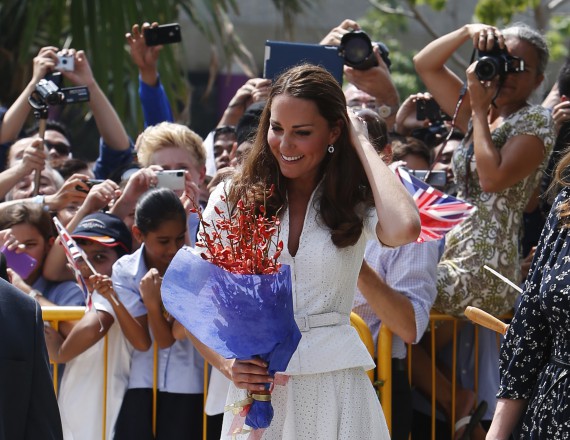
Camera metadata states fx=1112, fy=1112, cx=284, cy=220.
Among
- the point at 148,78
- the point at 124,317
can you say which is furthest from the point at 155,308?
the point at 148,78

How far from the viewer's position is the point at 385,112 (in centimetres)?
634

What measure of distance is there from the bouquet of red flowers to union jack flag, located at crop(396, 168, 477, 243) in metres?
1.52

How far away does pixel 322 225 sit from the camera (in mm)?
3818

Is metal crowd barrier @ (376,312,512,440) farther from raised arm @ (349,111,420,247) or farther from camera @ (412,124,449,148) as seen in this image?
camera @ (412,124,449,148)

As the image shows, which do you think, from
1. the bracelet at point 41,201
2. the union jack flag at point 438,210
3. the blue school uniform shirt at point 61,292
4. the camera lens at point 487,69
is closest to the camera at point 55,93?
the bracelet at point 41,201

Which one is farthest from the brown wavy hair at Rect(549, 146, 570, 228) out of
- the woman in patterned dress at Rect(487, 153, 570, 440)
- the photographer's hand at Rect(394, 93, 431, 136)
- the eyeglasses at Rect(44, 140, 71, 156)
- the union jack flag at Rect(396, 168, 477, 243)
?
the eyeglasses at Rect(44, 140, 71, 156)


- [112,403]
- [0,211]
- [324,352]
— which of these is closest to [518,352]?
[324,352]

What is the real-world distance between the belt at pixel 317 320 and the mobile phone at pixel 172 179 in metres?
2.13

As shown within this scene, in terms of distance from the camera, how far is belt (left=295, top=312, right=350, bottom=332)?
147 inches

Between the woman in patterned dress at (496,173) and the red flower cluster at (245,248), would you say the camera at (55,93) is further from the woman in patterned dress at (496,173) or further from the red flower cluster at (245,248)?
the red flower cluster at (245,248)

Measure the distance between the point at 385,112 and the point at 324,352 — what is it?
2.86m

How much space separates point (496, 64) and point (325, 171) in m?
1.73

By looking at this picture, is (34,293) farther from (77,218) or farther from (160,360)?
(160,360)

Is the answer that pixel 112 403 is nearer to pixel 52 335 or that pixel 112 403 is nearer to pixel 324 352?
pixel 52 335
